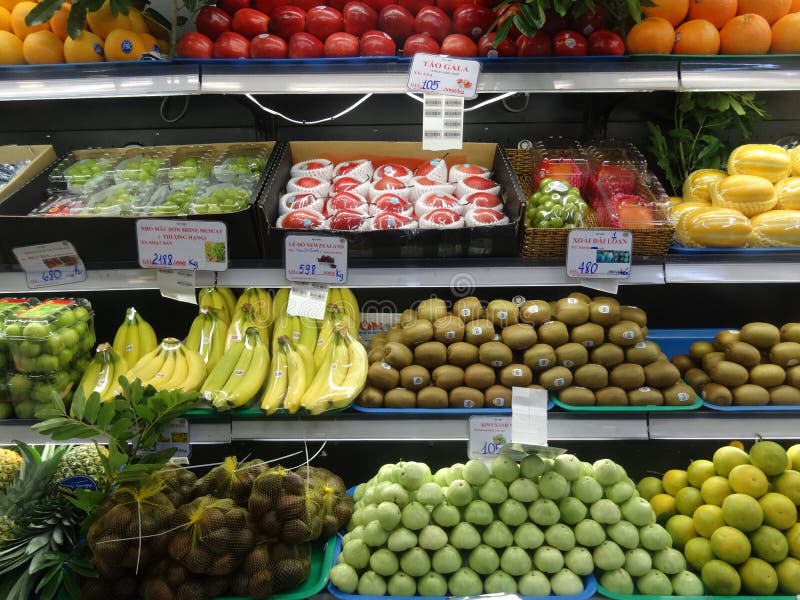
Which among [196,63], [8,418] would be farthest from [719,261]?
[8,418]

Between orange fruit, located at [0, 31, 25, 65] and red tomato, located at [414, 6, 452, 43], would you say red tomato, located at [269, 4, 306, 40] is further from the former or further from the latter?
orange fruit, located at [0, 31, 25, 65]

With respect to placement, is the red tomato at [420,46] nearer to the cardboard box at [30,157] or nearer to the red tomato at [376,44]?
the red tomato at [376,44]

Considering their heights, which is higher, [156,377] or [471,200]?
[471,200]

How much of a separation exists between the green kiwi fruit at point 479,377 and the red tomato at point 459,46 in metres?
0.86

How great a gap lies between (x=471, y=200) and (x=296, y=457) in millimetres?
1178

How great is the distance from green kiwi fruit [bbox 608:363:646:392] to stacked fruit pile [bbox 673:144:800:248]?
386 mm

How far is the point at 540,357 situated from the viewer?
1.84 meters

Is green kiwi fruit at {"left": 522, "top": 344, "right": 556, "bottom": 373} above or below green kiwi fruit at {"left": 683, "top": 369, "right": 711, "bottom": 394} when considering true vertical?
above

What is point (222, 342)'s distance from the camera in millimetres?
2012

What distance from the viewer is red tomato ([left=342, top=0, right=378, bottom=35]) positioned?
1.71m

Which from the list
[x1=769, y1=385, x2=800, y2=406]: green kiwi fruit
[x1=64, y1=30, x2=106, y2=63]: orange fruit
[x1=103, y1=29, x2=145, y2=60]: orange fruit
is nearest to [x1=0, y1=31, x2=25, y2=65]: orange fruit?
[x1=64, y1=30, x2=106, y2=63]: orange fruit

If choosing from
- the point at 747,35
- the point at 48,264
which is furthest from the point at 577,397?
the point at 48,264

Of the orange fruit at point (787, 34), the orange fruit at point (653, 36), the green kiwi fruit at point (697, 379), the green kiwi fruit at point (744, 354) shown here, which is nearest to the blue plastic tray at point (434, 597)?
the green kiwi fruit at point (697, 379)

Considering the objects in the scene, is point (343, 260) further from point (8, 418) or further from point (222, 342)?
point (8, 418)
